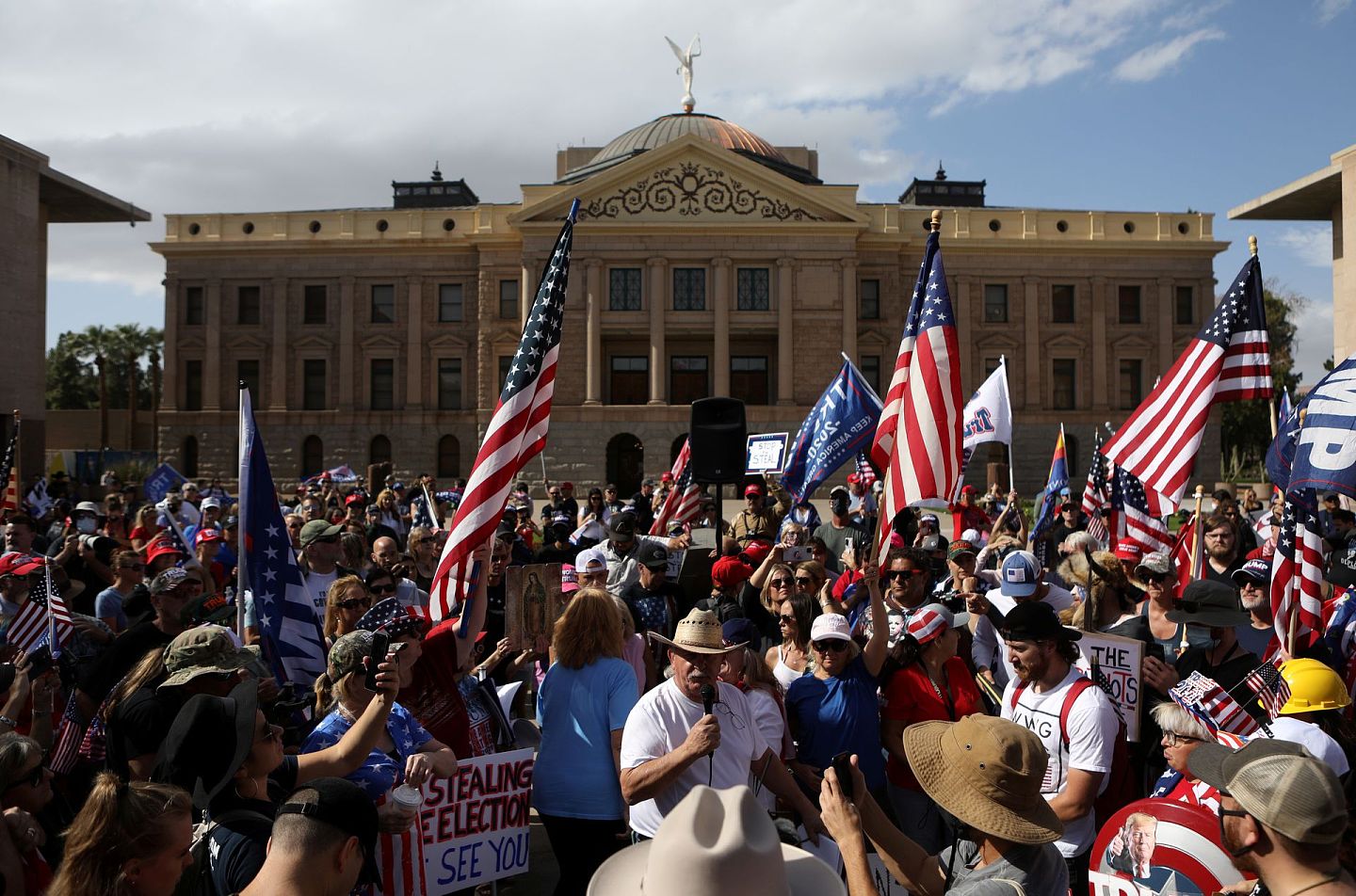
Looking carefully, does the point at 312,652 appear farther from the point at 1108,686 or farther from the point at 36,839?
the point at 1108,686

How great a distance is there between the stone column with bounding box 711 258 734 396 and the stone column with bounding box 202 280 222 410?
22716mm

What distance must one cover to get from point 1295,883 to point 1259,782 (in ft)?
0.83

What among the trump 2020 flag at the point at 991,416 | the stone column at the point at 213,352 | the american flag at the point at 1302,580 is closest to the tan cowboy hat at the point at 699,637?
the american flag at the point at 1302,580

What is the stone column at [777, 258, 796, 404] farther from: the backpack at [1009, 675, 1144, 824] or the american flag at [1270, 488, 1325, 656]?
the backpack at [1009, 675, 1144, 824]

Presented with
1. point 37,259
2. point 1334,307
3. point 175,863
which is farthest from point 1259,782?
point 37,259

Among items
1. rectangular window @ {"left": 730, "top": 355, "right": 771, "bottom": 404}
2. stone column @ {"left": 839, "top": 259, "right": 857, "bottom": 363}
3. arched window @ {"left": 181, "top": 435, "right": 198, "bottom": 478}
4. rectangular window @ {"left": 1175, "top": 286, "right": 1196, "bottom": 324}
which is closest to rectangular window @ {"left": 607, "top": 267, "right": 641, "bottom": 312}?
rectangular window @ {"left": 730, "top": 355, "right": 771, "bottom": 404}

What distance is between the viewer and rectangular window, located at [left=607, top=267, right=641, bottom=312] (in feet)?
153

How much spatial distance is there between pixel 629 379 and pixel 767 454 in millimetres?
31365

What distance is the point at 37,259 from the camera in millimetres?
33031

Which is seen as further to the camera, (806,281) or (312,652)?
(806,281)

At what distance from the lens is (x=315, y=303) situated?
4984 centimetres

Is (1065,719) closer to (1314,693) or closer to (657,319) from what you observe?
(1314,693)

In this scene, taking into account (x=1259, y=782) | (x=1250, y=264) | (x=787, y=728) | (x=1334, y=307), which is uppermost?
(x=1334, y=307)

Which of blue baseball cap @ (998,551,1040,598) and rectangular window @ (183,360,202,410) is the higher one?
rectangular window @ (183,360,202,410)
